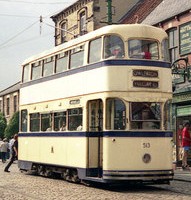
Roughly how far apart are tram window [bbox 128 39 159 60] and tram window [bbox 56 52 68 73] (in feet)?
9.99

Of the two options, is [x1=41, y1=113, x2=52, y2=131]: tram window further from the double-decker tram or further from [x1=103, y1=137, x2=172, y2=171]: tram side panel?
[x1=103, y1=137, x2=172, y2=171]: tram side panel

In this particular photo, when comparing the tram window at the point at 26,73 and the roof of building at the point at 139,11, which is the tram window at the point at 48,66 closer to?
the tram window at the point at 26,73

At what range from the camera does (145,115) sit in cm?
1442

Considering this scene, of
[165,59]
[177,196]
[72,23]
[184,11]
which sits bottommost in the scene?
[177,196]

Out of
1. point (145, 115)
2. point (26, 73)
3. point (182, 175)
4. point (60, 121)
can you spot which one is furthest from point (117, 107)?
point (26, 73)

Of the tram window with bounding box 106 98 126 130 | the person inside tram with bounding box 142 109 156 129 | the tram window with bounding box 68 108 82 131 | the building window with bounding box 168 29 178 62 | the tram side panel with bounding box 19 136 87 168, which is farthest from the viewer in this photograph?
the building window with bounding box 168 29 178 62

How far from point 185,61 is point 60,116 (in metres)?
8.46

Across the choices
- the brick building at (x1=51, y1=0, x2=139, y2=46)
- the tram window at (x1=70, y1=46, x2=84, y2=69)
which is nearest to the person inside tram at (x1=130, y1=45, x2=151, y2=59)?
the tram window at (x1=70, y1=46, x2=84, y2=69)

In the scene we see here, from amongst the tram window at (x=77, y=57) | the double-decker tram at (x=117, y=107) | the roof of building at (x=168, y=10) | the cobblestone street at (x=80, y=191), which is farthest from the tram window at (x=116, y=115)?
the roof of building at (x=168, y=10)

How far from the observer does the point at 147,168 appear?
1424cm

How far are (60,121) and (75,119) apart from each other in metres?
1.31

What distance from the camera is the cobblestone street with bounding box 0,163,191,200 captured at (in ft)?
41.5

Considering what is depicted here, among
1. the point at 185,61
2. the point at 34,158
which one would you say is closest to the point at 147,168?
the point at 34,158

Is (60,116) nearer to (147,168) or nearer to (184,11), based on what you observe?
(147,168)
